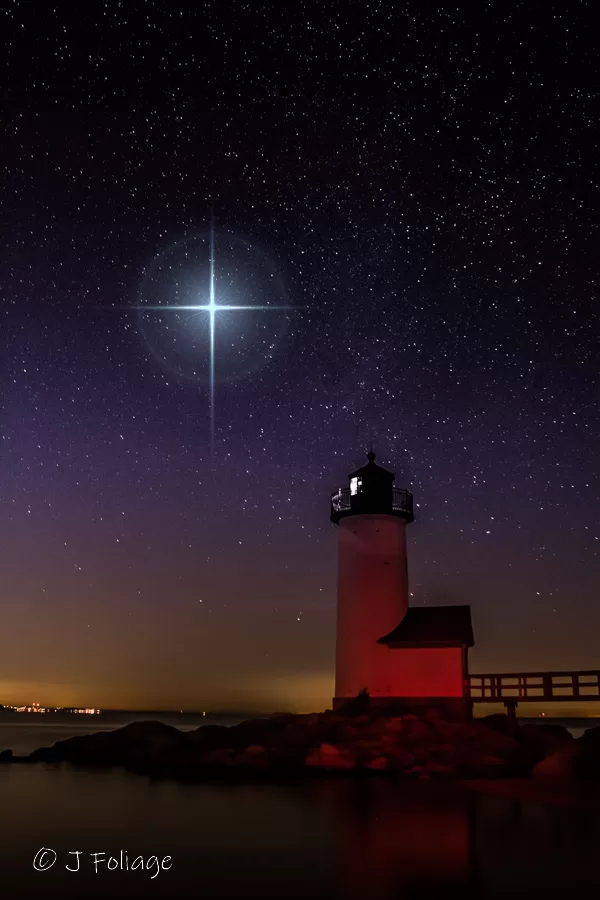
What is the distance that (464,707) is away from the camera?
24.6m

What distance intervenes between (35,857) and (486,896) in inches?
317

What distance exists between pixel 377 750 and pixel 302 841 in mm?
7878

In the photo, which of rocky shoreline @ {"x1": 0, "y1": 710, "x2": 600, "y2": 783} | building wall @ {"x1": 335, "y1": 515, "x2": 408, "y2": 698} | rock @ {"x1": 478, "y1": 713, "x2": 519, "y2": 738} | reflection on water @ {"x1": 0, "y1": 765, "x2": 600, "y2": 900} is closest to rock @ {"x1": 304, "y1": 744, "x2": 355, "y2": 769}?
rocky shoreline @ {"x1": 0, "y1": 710, "x2": 600, "y2": 783}

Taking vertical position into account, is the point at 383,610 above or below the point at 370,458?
below

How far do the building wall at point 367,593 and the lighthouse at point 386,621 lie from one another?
32mm

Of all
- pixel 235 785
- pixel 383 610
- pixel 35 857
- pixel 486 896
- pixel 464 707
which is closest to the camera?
pixel 486 896

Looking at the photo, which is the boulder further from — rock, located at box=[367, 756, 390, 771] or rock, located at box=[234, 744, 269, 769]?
rock, located at box=[234, 744, 269, 769]

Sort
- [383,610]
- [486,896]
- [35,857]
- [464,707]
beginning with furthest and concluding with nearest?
[383,610] → [464,707] → [35,857] → [486,896]

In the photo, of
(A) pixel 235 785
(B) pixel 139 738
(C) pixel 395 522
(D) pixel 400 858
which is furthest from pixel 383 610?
(D) pixel 400 858

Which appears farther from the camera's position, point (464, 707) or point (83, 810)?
point (464, 707)

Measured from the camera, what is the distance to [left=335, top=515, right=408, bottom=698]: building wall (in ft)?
86.8

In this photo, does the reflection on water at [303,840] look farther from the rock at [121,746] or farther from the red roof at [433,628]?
the red roof at [433,628]

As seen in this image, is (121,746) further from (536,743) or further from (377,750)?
(536,743)

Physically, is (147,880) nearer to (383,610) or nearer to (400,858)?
(400,858)
